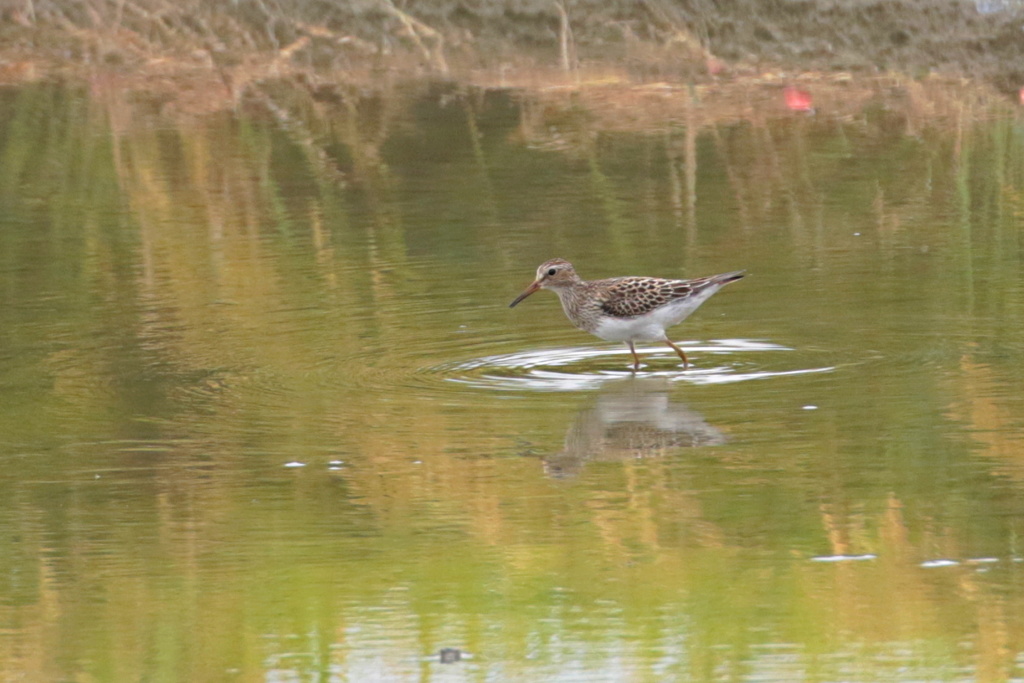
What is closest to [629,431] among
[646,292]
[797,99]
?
[646,292]

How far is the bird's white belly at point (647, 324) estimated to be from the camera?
33.8 feet

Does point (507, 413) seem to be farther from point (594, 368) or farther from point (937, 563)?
point (937, 563)

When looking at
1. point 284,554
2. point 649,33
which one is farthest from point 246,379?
point 649,33

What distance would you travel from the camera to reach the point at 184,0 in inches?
891

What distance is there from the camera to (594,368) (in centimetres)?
1052

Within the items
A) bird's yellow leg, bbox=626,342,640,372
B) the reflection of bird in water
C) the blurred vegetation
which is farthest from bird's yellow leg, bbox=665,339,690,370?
the blurred vegetation

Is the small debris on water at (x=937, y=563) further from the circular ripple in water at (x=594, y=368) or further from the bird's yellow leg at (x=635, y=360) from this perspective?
the bird's yellow leg at (x=635, y=360)

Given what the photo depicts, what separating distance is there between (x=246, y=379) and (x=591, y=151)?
7.14 meters

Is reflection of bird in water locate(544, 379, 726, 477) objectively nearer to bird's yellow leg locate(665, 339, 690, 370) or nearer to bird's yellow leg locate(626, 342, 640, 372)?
bird's yellow leg locate(665, 339, 690, 370)

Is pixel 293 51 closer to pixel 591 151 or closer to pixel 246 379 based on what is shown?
pixel 591 151

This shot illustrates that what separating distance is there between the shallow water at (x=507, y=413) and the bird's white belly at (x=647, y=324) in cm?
19

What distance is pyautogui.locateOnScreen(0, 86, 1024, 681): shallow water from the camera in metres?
6.33

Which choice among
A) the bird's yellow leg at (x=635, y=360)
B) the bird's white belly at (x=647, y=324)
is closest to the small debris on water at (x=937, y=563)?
the bird's white belly at (x=647, y=324)

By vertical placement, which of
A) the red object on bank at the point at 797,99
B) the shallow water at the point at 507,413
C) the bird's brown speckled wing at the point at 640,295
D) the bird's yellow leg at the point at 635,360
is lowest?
the bird's yellow leg at the point at 635,360
